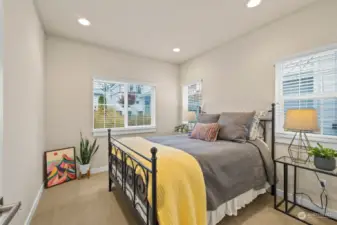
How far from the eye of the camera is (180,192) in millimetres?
1302

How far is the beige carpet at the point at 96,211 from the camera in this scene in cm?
182

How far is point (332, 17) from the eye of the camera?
Result: 192 cm

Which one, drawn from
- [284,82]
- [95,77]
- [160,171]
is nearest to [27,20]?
[95,77]

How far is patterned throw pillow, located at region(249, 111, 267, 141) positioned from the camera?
241 centimetres

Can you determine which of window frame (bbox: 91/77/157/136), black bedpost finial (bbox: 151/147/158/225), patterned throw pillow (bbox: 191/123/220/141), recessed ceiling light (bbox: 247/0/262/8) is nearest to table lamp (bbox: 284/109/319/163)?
patterned throw pillow (bbox: 191/123/220/141)

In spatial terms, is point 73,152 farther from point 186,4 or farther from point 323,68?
point 323,68

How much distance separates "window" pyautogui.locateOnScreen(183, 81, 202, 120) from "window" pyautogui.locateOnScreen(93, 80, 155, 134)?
35.9 inches

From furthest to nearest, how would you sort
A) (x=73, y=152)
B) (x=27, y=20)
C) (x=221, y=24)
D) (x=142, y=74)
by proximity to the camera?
(x=142, y=74)
(x=73, y=152)
(x=221, y=24)
(x=27, y=20)

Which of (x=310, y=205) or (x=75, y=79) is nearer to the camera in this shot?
(x=310, y=205)

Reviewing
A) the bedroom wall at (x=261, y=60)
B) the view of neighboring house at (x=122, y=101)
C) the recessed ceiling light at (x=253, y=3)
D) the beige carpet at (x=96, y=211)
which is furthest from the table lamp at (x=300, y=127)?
the view of neighboring house at (x=122, y=101)

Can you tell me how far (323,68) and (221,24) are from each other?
151 cm

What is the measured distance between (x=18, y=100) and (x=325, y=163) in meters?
3.11

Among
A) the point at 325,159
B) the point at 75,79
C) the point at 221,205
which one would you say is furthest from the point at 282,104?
the point at 75,79

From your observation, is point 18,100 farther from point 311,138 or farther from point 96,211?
point 311,138
